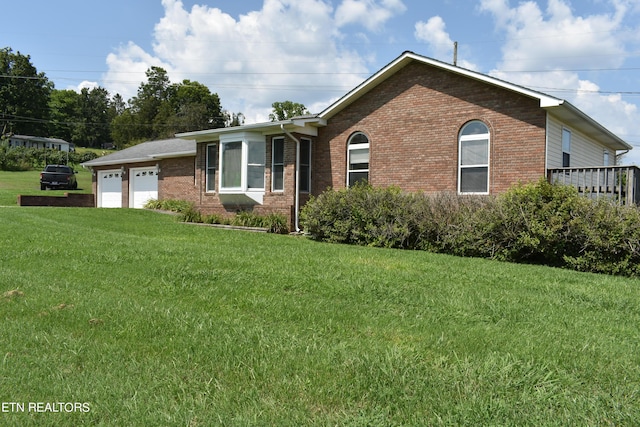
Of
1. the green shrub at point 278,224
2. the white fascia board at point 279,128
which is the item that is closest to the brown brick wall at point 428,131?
the white fascia board at point 279,128

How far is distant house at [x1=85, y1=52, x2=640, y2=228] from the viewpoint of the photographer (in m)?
12.0

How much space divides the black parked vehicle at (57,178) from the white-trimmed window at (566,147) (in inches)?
1123

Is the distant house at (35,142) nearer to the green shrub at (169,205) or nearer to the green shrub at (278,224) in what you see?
the green shrub at (169,205)

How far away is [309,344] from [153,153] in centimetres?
2134

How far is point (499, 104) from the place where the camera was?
12414mm

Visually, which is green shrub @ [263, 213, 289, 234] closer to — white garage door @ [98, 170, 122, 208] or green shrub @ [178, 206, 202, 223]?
green shrub @ [178, 206, 202, 223]

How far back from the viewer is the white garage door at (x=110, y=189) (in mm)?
25062

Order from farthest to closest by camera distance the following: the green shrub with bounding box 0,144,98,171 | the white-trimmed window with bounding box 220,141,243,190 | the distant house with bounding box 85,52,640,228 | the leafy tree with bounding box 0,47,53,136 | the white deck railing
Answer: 1. the leafy tree with bounding box 0,47,53,136
2. the green shrub with bounding box 0,144,98,171
3. the white-trimmed window with bounding box 220,141,243,190
4. the distant house with bounding box 85,52,640,228
5. the white deck railing

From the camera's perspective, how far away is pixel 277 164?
15898 mm

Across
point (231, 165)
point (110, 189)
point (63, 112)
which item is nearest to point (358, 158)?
point (231, 165)

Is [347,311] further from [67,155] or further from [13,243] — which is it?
[67,155]

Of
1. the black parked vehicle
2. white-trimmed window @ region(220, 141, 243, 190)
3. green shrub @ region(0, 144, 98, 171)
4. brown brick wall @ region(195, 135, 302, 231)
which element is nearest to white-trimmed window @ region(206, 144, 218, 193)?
brown brick wall @ region(195, 135, 302, 231)

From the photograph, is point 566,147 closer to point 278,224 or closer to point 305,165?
point 305,165

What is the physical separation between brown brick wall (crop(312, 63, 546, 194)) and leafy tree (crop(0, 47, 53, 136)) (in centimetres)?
6180
